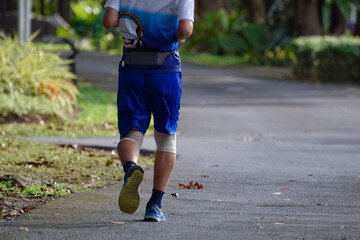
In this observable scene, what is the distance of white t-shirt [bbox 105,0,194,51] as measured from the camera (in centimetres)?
491

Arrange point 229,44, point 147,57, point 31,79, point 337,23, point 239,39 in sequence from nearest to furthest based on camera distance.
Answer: point 147,57, point 31,79, point 337,23, point 239,39, point 229,44

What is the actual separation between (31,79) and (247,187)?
19.6 ft

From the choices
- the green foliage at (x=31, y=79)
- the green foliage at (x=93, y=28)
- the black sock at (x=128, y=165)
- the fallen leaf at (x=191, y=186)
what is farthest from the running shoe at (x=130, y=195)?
the green foliage at (x=93, y=28)

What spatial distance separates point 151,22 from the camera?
4.90m

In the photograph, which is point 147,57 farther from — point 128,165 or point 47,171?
point 47,171

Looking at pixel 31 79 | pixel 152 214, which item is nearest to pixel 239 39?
pixel 31 79

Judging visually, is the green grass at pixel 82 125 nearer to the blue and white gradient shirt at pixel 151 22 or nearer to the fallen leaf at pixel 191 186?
the fallen leaf at pixel 191 186

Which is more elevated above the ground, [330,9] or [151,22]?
[151,22]

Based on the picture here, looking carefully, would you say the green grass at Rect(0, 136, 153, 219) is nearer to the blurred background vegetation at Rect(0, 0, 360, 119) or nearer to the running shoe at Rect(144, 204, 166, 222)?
the running shoe at Rect(144, 204, 166, 222)

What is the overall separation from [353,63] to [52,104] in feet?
35.5

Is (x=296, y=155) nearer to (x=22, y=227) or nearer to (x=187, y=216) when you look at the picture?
(x=187, y=216)

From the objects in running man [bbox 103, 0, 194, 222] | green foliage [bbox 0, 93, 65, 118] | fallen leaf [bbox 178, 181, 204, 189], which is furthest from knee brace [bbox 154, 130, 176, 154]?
green foliage [bbox 0, 93, 65, 118]

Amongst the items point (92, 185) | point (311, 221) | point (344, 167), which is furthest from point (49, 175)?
point (344, 167)

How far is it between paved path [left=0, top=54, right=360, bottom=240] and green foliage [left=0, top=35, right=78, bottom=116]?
6.65ft
